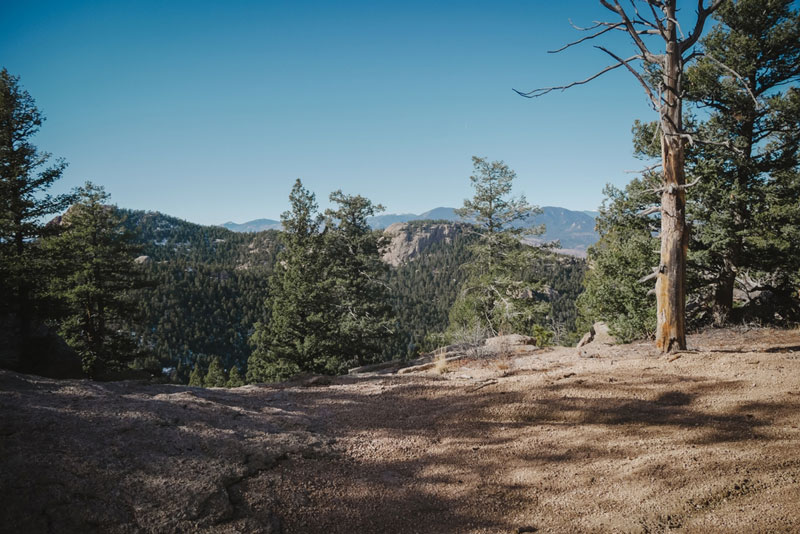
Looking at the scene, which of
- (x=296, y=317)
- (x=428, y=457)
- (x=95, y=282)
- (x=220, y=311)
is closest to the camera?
(x=428, y=457)

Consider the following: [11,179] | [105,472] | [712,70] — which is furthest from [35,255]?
[712,70]

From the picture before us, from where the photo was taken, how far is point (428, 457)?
15.1 feet

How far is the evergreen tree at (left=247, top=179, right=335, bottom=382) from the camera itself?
64.9 feet

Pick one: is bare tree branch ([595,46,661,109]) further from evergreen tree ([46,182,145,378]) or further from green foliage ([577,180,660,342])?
evergreen tree ([46,182,145,378])

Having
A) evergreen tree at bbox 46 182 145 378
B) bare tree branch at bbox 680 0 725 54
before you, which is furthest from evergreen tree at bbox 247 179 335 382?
bare tree branch at bbox 680 0 725 54

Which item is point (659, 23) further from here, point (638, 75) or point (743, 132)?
point (743, 132)

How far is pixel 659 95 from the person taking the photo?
7605 mm

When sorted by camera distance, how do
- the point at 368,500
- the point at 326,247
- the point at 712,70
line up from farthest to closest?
1. the point at 326,247
2. the point at 712,70
3. the point at 368,500

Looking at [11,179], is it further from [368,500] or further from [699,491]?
[699,491]

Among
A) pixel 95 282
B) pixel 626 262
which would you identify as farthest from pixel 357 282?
pixel 626 262

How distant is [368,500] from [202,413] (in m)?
2.97

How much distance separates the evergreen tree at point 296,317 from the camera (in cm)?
1978

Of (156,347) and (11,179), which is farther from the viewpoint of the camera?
(156,347)

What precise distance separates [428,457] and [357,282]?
18951 mm
